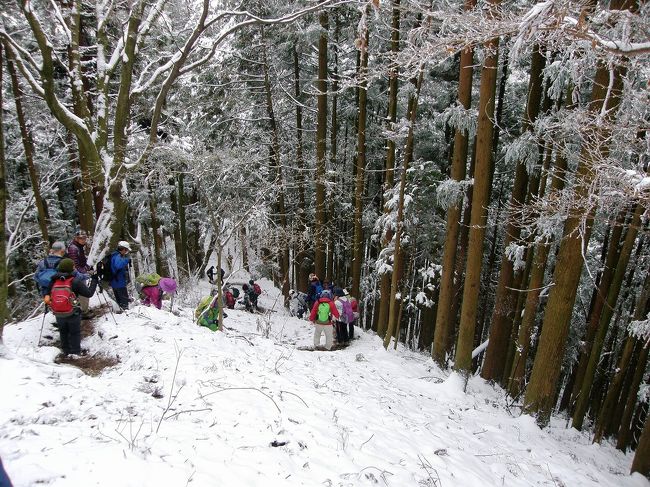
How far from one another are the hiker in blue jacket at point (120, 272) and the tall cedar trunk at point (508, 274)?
9.63m

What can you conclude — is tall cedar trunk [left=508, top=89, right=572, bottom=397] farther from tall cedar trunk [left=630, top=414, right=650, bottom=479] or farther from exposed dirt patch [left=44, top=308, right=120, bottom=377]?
exposed dirt patch [left=44, top=308, right=120, bottom=377]

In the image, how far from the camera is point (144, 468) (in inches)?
124

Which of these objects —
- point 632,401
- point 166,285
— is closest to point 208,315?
point 166,285

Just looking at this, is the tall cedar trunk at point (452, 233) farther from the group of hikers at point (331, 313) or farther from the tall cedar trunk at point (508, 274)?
the group of hikers at point (331, 313)

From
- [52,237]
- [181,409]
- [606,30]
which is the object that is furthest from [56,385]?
[52,237]

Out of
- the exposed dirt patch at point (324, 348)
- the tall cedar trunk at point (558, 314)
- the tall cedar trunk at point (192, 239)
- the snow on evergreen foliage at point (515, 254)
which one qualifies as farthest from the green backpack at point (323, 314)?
the tall cedar trunk at point (192, 239)

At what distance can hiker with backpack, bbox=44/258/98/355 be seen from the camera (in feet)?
20.2

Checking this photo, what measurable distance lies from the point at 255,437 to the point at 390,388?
4646 mm

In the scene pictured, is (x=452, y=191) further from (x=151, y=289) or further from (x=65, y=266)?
(x=65, y=266)

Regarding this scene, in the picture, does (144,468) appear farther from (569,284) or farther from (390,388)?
(569,284)

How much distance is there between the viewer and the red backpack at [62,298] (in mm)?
6121

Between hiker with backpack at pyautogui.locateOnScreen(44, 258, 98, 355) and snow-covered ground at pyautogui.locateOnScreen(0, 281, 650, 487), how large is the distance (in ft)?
0.87

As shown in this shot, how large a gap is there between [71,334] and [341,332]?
769 centimetres

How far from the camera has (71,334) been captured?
255 inches
